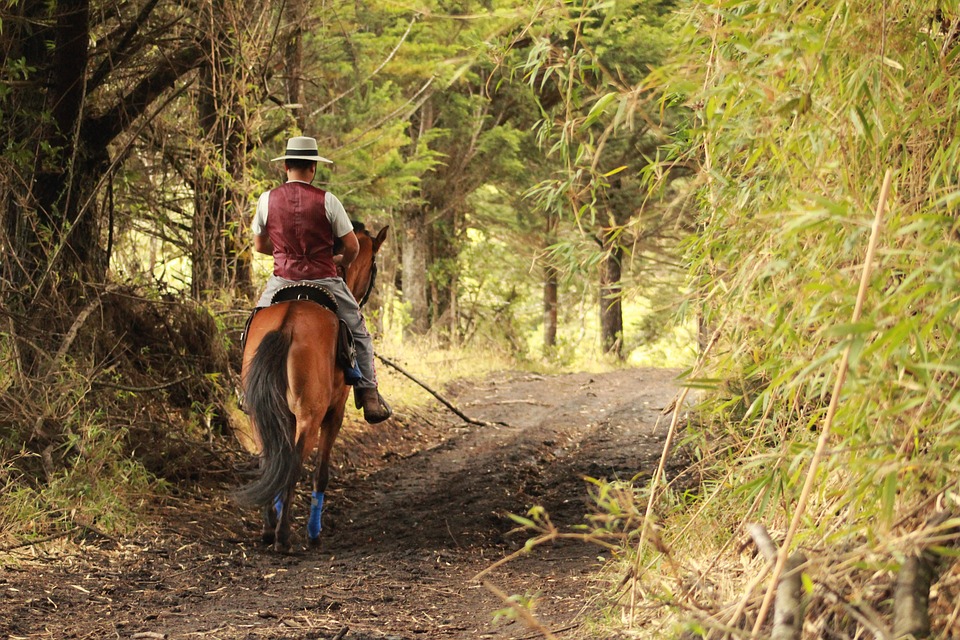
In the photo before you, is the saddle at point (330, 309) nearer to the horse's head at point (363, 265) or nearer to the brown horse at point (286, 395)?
the brown horse at point (286, 395)

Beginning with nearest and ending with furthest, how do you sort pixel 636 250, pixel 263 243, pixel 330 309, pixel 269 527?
pixel 269 527 < pixel 330 309 < pixel 263 243 < pixel 636 250

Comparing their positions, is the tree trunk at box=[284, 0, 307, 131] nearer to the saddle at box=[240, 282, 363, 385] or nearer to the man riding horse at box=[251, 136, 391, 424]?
the man riding horse at box=[251, 136, 391, 424]

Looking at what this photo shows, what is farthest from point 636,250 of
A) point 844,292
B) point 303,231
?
point 844,292

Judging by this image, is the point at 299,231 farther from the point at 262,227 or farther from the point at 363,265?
the point at 363,265

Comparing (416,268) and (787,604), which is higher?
(416,268)

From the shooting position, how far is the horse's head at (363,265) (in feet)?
26.8

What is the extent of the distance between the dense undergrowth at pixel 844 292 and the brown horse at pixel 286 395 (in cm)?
311

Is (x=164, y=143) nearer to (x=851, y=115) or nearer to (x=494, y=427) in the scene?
(x=494, y=427)

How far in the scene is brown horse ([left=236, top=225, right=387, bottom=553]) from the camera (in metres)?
6.56

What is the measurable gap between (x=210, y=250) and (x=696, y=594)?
6759 millimetres

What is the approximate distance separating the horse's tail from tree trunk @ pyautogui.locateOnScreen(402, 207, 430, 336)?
41.2ft

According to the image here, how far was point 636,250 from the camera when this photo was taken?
31.1 feet

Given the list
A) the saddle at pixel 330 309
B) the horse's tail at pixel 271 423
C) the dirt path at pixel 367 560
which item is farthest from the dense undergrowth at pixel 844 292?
the saddle at pixel 330 309

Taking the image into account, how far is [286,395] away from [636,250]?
4.17 meters
